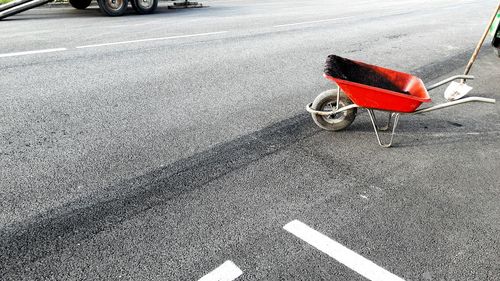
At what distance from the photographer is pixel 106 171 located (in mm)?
3643

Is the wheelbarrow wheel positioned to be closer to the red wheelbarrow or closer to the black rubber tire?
the red wheelbarrow

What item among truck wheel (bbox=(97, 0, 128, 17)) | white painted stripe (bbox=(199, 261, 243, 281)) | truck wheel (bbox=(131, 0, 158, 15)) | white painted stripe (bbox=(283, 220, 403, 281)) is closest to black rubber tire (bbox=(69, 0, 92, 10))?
truck wheel (bbox=(97, 0, 128, 17))

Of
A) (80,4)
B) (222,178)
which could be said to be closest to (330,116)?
(222,178)

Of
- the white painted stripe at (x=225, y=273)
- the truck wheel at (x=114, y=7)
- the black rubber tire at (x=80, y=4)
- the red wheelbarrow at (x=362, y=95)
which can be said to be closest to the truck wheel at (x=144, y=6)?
the truck wheel at (x=114, y=7)

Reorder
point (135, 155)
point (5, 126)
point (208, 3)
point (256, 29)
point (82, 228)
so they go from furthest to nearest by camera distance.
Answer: point (208, 3)
point (256, 29)
point (5, 126)
point (135, 155)
point (82, 228)

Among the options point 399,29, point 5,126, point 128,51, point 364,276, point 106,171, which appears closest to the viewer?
point 364,276

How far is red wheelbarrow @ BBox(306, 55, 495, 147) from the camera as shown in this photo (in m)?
4.05

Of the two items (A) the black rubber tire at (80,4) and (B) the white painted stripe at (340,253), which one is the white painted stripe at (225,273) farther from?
(A) the black rubber tire at (80,4)

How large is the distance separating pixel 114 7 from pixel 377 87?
10.0 meters

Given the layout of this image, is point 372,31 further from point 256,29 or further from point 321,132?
point 321,132

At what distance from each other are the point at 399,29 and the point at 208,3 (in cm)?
820

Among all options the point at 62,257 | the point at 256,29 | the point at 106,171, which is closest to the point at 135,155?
the point at 106,171

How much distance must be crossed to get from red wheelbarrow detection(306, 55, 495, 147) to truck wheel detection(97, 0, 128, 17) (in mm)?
A: 9532

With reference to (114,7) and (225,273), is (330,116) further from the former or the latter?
(114,7)
